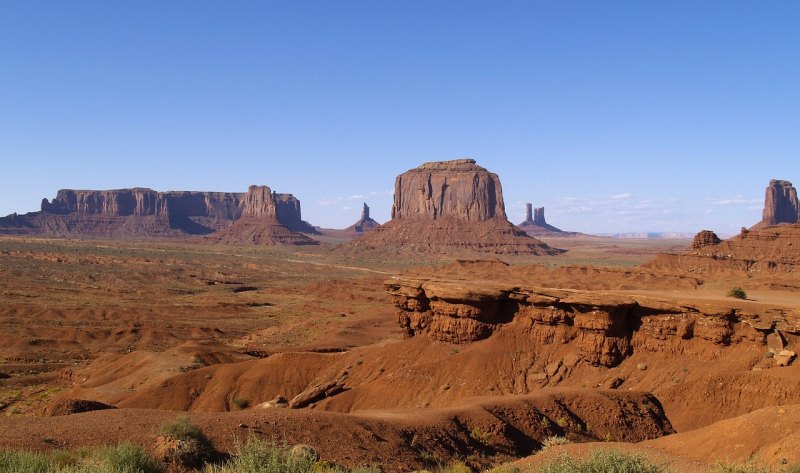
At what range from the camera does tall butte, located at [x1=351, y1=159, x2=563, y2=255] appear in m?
151

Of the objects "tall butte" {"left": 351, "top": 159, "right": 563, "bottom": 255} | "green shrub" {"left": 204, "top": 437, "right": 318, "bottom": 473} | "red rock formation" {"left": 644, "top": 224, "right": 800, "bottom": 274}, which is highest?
"tall butte" {"left": 351, "top": 159, "right": 563, "bottom": 255}

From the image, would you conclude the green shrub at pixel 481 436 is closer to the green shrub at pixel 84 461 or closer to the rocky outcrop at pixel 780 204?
the green shrub at pixel 84 461

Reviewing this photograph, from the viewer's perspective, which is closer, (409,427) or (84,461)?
(84,461)

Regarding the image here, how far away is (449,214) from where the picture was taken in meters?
163

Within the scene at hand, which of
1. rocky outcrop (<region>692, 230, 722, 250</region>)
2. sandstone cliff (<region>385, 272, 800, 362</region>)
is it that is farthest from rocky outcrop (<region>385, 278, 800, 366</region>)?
rocky outcrop (<region>692, 230, 722, 250</region>)

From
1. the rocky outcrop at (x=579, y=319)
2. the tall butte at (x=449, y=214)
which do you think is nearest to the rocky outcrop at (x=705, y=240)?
the rocky outcrop at (x=579, y=319)

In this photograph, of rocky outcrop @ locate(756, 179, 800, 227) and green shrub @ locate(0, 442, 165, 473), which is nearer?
green shrub @ locate(0, 442, 165, 473)

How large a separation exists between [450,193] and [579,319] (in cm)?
13814

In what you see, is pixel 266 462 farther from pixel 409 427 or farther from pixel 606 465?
pixel 409 427

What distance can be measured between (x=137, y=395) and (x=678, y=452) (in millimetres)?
22021

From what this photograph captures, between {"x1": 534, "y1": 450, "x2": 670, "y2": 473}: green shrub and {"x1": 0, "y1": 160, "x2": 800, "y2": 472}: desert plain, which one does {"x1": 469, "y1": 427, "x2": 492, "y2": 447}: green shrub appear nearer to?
{"x1": 0, "y1": 160, "x2": 800, "y2": 472}: desert plain

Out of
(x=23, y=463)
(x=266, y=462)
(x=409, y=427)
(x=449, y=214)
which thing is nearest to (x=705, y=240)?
(x=409, y=427)

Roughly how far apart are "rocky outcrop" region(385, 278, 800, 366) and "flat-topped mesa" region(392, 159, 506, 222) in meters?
130

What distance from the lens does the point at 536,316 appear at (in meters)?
26.9
